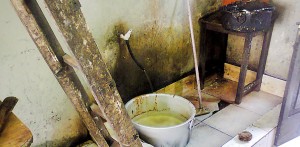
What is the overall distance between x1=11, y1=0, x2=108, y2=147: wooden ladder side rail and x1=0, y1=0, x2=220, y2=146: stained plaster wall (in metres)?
0.60

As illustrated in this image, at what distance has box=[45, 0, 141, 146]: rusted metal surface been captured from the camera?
2.99ft

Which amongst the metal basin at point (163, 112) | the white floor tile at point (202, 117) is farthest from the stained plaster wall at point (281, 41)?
the metal basin at point (163, 112)

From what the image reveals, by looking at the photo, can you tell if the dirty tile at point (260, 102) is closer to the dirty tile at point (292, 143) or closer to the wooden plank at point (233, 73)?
the wooden plank at point (233, 73)

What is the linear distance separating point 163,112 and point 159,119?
0.09 metres

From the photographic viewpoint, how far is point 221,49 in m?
3.32

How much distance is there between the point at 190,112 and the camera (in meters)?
2.30

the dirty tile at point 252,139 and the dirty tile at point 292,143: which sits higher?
the dirty tile at point 252,139

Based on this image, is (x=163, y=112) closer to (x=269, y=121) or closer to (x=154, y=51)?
(x=154, y=51)

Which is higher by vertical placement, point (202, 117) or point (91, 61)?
point (91, 61)

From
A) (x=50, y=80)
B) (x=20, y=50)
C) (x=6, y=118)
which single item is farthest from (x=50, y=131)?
(x=6, y=118)

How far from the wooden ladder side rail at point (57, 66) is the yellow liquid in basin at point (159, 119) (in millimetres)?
823

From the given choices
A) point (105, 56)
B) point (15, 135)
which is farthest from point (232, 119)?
point (15, 135)

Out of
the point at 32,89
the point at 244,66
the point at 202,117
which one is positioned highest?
the point at 32,89

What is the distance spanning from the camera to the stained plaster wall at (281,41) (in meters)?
2.67
